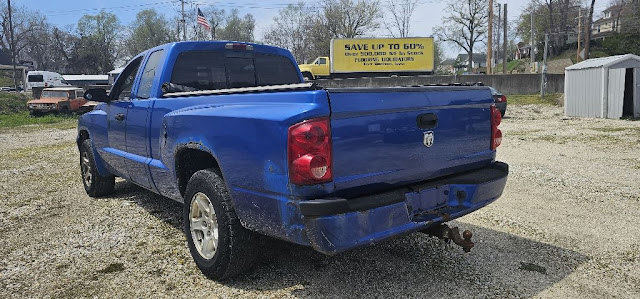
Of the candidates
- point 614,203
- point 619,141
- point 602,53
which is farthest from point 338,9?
point 614,203

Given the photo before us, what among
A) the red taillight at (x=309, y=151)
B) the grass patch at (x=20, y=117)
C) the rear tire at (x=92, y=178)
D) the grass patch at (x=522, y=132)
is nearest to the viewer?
the red taillight at (x=309, y=151)

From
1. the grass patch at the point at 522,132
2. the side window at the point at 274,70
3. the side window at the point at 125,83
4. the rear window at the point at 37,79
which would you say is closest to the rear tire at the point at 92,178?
the side window at the point at 125,83

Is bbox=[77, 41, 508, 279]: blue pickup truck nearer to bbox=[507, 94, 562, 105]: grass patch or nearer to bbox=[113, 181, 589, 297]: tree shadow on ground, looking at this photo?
bbox=[113, 181, 589, 297]: tree shadow on ground

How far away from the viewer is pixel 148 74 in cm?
450

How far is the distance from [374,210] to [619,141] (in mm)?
9819

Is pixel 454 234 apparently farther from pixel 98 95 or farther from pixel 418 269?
pixel 98 95

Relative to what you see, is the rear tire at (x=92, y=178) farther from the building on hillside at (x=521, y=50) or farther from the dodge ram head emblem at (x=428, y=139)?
the building on hillside at (x=521, y=50)

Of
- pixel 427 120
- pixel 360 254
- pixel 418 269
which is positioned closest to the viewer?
pixel 427 120

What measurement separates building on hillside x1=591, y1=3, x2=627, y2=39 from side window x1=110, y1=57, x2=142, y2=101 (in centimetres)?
6878

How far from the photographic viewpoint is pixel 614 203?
5.31 meters

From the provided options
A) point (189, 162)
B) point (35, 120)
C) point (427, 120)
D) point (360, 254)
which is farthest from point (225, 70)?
point (35, 120)

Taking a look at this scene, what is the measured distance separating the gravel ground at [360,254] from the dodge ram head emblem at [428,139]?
3.28ft

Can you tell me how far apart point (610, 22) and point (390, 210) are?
9027cm

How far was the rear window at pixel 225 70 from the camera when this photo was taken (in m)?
4.31
